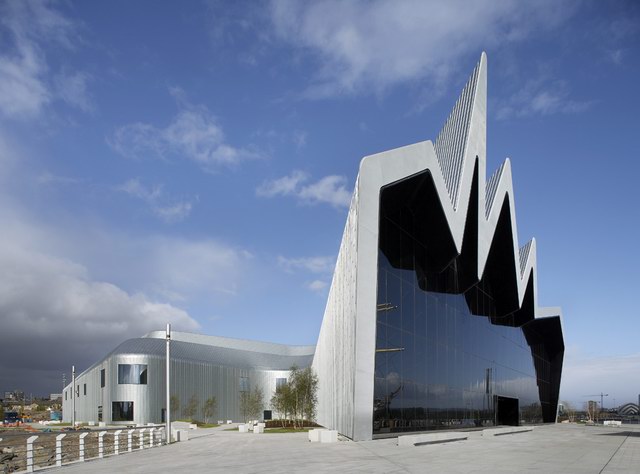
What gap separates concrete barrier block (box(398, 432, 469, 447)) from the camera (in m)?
22.2

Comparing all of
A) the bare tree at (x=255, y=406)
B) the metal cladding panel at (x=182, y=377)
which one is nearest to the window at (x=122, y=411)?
the metal cladding panel at (x=182, y=377)

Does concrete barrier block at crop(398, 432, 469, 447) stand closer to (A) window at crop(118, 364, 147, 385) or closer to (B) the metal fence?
(B) the metal fence

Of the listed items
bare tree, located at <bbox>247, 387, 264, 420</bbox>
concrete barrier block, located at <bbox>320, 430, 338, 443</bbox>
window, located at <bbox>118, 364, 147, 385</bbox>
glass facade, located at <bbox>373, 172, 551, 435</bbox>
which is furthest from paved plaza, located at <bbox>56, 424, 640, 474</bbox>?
bare tree, located at <bbox>247, 387, 264, 420</bbox>

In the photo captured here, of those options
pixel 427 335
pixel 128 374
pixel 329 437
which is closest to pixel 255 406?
pixel 128 374

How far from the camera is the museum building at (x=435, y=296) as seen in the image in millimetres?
22875

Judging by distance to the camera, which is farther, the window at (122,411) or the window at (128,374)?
the window at (128,374)

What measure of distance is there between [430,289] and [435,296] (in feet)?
2.66

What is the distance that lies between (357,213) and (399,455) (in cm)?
880

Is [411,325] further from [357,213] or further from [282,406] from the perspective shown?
[282,406]

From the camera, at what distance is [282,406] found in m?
45.8

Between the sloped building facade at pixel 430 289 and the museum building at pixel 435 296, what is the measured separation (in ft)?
0.21

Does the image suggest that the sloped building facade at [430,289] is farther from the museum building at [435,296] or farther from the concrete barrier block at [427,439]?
the concrete barrier block at [427,439]

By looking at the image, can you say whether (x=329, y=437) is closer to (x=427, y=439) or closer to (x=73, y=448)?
(x=427, y=439)

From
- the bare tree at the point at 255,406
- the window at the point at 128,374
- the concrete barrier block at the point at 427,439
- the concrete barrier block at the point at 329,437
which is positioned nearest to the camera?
the concrete barrier block at the point at 427,439
